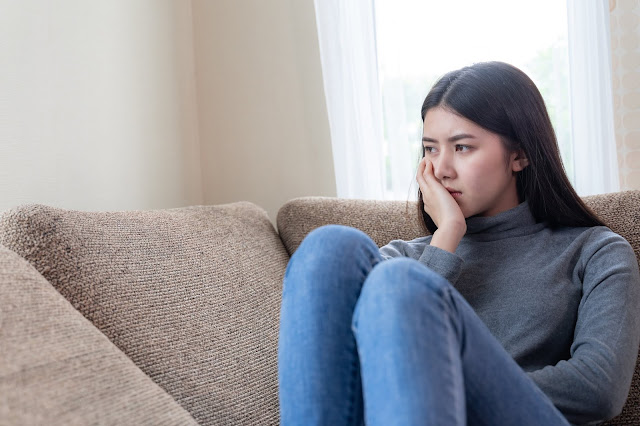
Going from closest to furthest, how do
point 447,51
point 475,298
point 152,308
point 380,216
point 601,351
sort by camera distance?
point 601,351 → point 152,308 → point 475,298 → point 380,216 → point 447,51

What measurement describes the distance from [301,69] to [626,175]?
121 cm

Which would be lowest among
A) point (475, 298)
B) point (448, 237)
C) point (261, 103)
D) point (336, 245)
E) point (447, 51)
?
point (475, 298)

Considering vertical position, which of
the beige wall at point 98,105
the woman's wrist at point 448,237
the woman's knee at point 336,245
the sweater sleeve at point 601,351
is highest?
the beige wall at point 98,105

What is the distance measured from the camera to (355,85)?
7.51 feet

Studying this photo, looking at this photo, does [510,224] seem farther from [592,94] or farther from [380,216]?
[592,94]

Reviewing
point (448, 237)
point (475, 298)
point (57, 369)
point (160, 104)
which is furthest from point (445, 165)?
point (160, 104)

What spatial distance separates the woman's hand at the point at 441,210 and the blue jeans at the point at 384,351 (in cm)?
42

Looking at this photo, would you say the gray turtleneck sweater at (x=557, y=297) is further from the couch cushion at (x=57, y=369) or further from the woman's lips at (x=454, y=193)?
the couch cushion at (x=57, y=369)

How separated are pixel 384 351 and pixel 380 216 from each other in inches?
36.1

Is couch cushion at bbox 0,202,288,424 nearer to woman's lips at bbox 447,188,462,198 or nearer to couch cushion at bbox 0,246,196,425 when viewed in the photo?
couch cushion at bbox 0,246,196,425

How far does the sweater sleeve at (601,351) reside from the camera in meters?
1.03

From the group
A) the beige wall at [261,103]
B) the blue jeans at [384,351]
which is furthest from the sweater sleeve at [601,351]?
the beige wall at [261,103]

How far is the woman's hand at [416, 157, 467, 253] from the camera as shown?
4.33 ft

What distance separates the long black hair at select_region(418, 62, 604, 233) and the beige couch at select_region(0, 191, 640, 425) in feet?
0.61
